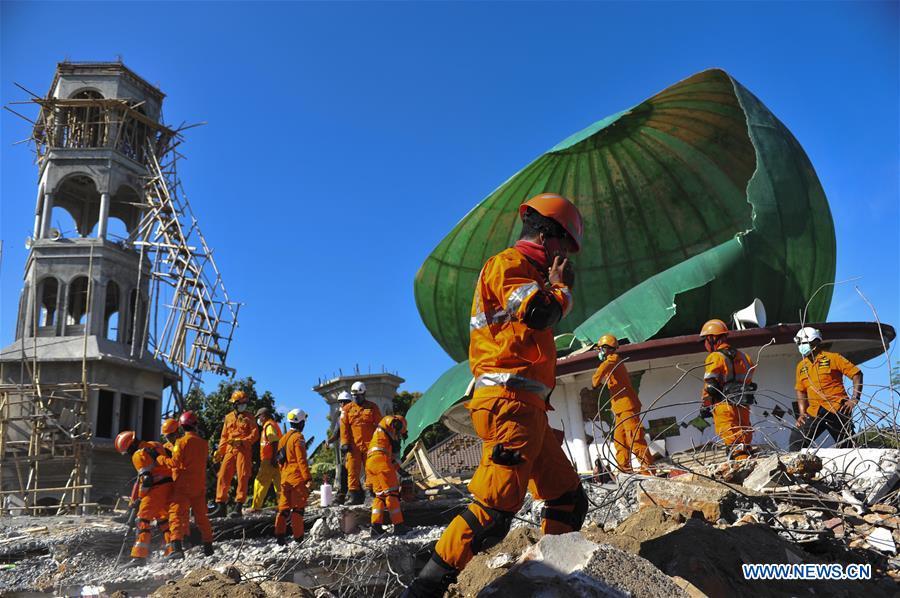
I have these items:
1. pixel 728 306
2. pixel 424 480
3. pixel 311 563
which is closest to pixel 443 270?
pixel 424 480

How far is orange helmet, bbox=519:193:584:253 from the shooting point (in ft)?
11.6

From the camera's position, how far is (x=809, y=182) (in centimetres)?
1219

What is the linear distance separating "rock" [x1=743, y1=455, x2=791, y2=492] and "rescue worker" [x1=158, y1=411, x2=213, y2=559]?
5.44m

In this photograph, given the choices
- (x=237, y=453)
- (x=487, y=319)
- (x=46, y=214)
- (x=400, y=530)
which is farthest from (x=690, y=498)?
(x=46, y=214)

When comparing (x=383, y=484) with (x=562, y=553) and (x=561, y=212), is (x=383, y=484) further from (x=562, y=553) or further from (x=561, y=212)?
(x=562, y=553)

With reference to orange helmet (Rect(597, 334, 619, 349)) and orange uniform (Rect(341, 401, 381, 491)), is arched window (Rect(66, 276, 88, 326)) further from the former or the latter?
orange helmet (Rect(597, 334, 619, 349))

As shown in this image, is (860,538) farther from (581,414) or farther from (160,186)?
(160,186)

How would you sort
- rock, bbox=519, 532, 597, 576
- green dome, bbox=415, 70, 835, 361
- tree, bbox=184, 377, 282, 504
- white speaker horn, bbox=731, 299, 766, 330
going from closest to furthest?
→ rock, bbox=519, 532, 597, 576 → white speaker horn, bbox=731, 299, 766, 330 → green dome, bbox=415, 70, 835, 361 → tree, bbox=184, 377, 282, 504

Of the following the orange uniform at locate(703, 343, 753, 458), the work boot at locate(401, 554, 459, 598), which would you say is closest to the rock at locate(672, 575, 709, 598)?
the work boot at locate(401, 554, 459, 598)

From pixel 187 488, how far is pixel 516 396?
576 cm

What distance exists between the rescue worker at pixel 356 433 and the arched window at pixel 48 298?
883 inches

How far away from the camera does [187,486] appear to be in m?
7.68

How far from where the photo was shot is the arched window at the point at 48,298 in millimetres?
27109

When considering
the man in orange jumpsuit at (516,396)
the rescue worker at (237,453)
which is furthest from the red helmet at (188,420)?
the man in orange jumpsuit at (516,396)
